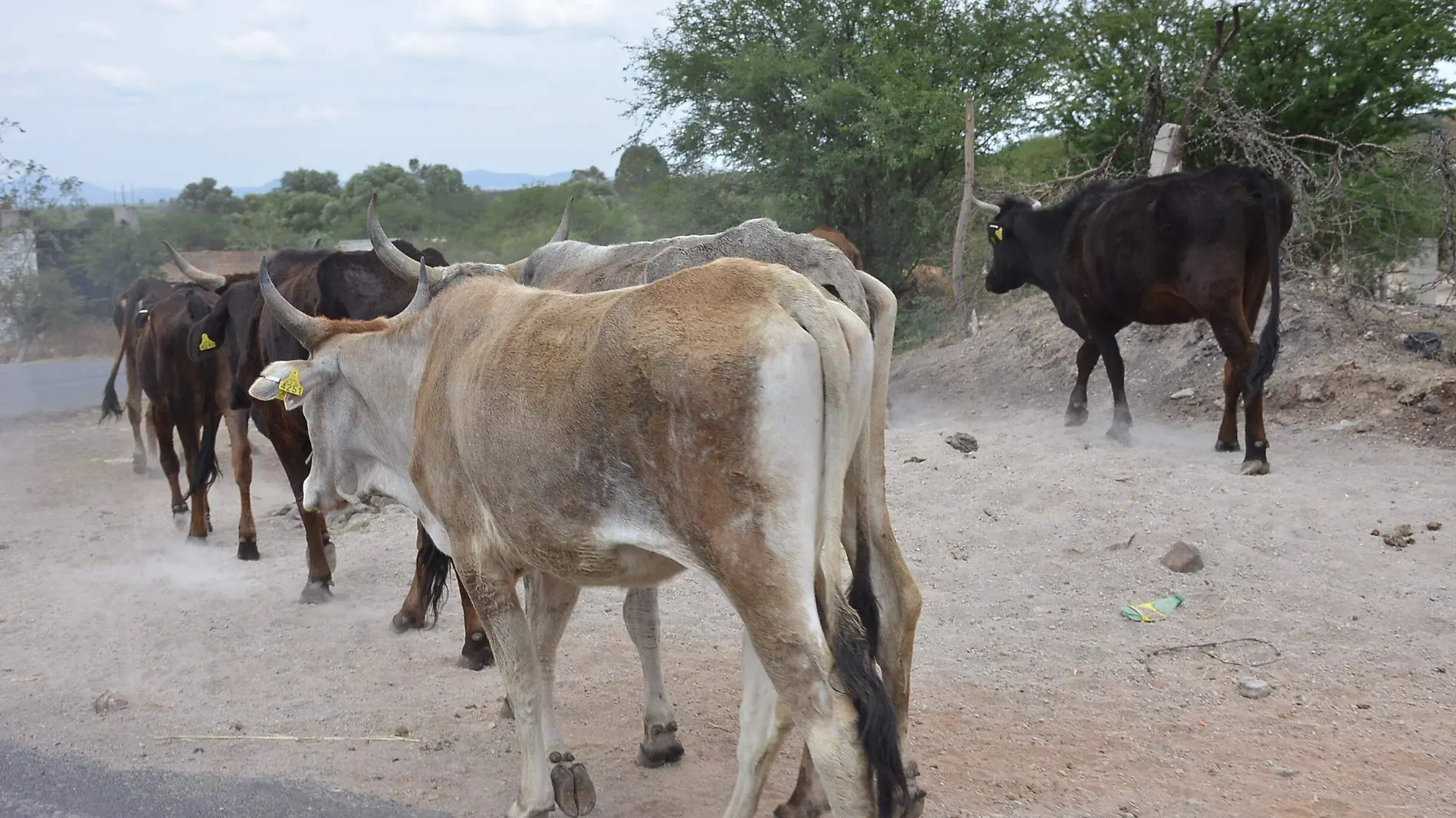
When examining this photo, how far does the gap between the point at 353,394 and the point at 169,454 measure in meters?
5.50

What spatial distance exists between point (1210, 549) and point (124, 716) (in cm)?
550

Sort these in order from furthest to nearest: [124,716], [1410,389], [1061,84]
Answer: [1061,84] → [1410,389] → [124,716]

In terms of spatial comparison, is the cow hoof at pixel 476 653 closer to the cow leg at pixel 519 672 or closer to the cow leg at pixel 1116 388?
the cow leg at pixel 519 672

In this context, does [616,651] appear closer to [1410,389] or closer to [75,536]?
[75,536]

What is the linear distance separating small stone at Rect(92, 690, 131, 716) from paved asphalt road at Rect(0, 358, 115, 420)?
12.2m

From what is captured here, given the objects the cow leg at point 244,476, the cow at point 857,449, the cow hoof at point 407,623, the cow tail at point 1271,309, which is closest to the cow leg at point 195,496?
the cow leg at point 244,476

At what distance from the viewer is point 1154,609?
6023 mm

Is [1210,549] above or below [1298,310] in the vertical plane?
below

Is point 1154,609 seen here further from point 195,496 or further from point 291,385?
point 195,496

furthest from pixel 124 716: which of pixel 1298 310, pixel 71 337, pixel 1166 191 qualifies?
pixel 71 337

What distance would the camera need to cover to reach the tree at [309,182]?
40406mm

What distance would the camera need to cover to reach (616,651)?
6.09 m

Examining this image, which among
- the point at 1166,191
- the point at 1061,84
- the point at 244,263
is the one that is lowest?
the point at 244,263

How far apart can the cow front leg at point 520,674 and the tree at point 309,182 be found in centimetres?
3823
